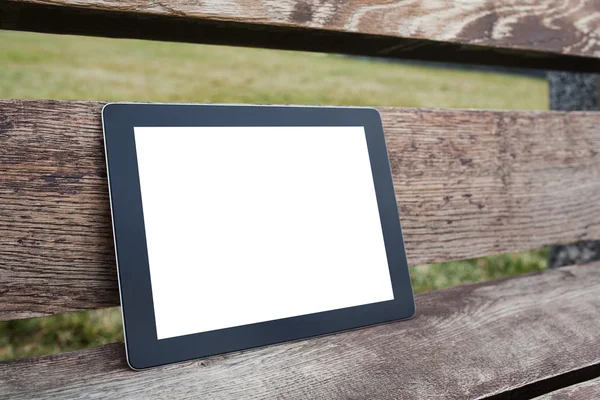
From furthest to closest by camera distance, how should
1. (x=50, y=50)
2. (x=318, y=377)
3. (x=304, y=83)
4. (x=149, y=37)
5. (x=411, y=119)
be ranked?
(x=50, y=50)
(x=304, y=83)
(x=411, y=119)
(x=149, y=37)
(x=318, y=377)

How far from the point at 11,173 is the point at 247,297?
1.20 ft

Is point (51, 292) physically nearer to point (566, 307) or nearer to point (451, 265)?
point (566, 307)

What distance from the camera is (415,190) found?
3.49ft

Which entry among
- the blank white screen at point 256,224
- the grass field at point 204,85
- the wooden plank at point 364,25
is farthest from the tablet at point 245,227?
the grass field at point 204,85

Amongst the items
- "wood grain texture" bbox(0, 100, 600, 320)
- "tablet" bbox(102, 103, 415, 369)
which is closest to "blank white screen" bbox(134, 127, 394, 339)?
"tablet" bbox(102, 103, 415, 369)

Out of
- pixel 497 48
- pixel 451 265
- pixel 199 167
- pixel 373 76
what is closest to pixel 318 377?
pixel 199 167

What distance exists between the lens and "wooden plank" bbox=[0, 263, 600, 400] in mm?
677

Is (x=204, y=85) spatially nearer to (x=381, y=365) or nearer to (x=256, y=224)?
(x=256, y=224)

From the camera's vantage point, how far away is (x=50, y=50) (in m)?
5.27

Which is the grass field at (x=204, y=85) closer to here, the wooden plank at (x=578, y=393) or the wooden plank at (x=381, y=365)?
the wooden plank at (x=381, y=365)

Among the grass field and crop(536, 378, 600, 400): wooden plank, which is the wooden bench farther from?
the grass field

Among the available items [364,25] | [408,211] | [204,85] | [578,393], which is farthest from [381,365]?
[204,85]

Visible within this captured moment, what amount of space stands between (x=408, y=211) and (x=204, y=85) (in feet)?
10.4

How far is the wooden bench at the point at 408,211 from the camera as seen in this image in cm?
72
